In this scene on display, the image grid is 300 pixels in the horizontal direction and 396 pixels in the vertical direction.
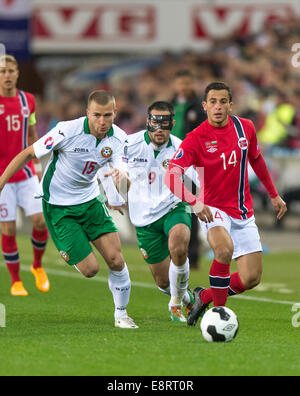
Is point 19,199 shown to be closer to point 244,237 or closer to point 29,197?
point 29,197

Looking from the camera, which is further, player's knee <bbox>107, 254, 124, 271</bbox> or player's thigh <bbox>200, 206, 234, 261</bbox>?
player's knee <bbox>107, 254, 124, 271</bbox>

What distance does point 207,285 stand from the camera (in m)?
12.1

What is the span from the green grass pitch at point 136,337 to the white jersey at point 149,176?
103cm

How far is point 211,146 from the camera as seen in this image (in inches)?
332

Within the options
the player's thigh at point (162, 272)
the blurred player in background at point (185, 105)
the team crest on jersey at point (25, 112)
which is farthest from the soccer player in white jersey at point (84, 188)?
the blurred player in background at point (185, 105)

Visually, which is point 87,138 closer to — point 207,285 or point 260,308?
point 260,308

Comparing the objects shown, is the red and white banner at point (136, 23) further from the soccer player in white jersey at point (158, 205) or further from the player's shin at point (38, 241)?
the soccer player in white jersey at point (158, 205)

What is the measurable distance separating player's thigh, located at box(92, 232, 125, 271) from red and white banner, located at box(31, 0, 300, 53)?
19.3 metres

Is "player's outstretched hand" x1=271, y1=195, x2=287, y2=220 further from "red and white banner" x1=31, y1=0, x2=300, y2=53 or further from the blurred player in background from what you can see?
"red and white banner" x1=31, y1=0, x2=300, y2=53

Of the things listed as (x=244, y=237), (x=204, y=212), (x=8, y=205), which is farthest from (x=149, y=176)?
(x=8, y=205)

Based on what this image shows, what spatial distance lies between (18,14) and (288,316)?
1159 centimetres

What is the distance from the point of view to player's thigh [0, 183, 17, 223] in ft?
36.1

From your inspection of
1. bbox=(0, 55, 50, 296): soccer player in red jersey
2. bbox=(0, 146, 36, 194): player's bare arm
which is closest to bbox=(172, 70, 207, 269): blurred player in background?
bbox=(0, 55, 50, 296): soccer player in red jersey
